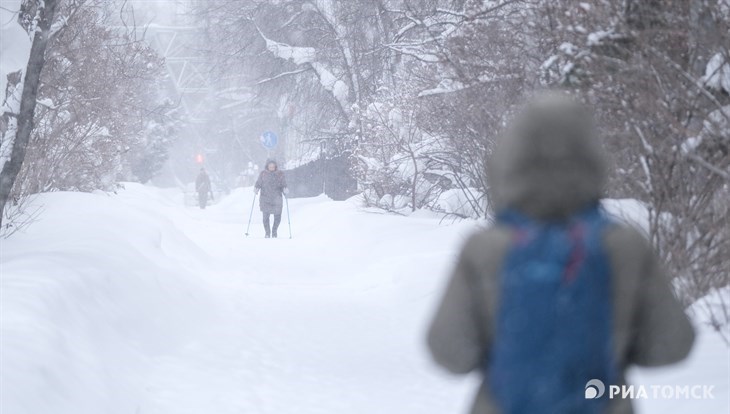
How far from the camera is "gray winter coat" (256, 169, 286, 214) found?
19844 millimetres

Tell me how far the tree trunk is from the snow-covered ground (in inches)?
29.2

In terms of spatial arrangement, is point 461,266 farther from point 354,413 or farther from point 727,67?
point 354,413

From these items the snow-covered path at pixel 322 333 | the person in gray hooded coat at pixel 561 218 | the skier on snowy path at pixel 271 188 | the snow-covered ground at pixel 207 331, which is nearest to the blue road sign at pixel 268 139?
the skier on snowy path at pixel 271 188

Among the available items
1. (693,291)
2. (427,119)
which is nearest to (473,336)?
(693,291)

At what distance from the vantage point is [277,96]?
2558cm

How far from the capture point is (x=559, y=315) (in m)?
2.25

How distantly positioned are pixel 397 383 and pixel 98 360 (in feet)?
8.06

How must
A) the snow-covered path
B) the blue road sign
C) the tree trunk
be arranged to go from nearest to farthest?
the snow-covered path → the tree trunk → the blue road sign

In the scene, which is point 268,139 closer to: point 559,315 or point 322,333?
point 322,333

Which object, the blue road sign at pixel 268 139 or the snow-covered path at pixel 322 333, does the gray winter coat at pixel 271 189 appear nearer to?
the snow-covered path at pixel 322 333

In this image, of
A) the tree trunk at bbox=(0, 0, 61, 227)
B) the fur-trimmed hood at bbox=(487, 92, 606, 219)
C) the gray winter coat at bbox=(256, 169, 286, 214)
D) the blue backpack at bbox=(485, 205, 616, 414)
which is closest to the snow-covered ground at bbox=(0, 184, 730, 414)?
the blue backpack at bbox=(485, 205, 616, 414)

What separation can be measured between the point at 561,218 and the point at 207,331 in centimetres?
675

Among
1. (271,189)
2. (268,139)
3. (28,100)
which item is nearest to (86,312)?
(28,100)

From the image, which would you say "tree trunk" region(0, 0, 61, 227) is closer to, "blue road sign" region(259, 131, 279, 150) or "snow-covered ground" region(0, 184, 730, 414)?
"snow-covered ground" region(0, 184, 730, 414)
